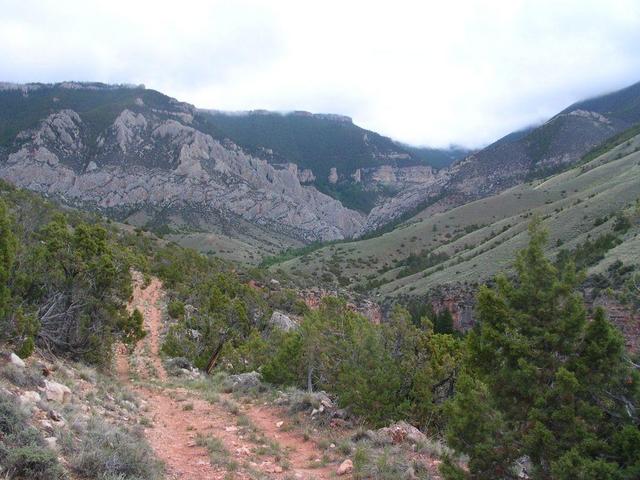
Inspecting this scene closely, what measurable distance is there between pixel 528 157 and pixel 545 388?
543 feet

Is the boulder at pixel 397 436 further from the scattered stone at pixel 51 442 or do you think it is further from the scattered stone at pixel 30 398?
the scattered stone at pixel 30 398

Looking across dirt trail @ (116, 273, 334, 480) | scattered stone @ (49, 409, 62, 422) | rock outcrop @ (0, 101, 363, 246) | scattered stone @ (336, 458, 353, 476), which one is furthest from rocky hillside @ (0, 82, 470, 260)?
scattered stone @ (49, 409, 62, 422)

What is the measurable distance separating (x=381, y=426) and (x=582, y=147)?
164 meters

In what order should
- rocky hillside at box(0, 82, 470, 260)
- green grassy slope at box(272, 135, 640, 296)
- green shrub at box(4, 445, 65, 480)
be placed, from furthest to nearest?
rocky hillside at box(0, 82, 470, 260), green grassy slope at box(272, 135, 640, 296), green shrub at box(4, 445, 65, 480)

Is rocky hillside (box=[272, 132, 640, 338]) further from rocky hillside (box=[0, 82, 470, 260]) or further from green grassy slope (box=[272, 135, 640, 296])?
rocky hillside (box=[0, 82, 470, 260])

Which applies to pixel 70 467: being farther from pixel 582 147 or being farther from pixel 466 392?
pixel 582 147

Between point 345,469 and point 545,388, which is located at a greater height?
point 545,388

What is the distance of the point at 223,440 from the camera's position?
33.2 feet

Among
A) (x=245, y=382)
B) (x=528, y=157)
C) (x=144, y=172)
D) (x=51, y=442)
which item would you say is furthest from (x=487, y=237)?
(x=144, y=172)

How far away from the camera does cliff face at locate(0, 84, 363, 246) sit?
12738cm

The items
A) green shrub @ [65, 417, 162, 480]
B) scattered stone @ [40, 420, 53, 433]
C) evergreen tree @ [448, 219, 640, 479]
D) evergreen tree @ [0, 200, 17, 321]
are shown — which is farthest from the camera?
evergreen tree @ [0, 200, 17, 321]

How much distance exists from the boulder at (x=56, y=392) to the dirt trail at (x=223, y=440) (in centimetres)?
170

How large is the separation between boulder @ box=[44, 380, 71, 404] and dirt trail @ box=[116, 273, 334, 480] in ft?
5.59

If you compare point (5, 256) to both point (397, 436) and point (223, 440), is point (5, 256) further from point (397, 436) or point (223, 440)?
point (397, 436)
